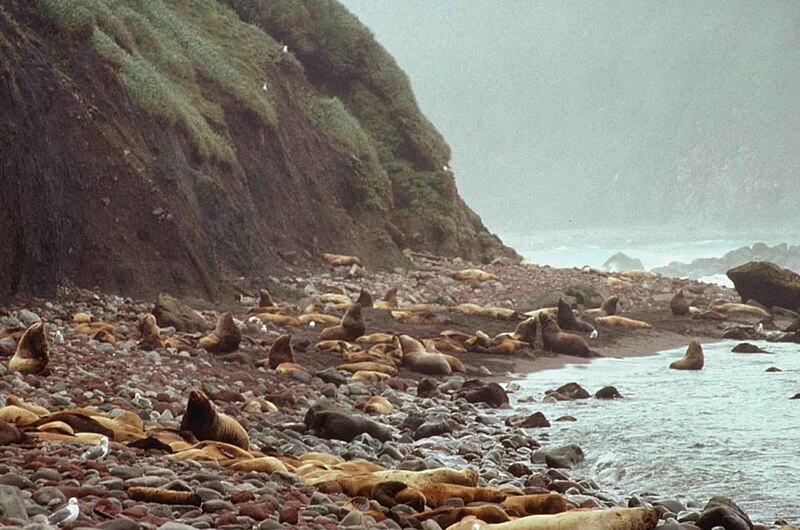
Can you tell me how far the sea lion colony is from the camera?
4.85 metres

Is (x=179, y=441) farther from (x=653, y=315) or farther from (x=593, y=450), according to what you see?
(x=653, y=315)

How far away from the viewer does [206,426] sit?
6473mm

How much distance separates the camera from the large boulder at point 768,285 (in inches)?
824

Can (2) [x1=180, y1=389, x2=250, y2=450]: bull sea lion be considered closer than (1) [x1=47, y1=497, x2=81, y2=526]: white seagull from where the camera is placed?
No

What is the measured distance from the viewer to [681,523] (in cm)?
579

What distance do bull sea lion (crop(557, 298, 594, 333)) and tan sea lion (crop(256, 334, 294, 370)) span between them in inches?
273

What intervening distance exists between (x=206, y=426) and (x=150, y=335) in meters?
4.39

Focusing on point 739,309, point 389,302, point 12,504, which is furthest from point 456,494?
point 739,309

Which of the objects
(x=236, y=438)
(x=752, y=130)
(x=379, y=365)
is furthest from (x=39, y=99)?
(x=752, y=130)

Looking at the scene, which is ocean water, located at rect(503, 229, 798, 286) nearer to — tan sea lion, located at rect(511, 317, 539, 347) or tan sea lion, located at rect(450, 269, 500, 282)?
tan sea lion, located at rect(450, 269, 500, 282)

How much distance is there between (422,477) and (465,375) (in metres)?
6.70

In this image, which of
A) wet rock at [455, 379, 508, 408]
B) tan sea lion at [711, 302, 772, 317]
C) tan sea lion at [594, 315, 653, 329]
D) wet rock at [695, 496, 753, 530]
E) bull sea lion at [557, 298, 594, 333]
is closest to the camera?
wet rock at [695, 496, 753, 530]

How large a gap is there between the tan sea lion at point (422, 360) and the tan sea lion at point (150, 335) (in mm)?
3148

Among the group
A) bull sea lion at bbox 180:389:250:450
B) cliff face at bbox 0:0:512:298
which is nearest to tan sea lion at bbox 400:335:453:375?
cliff face at bbox 0:0:512:298
